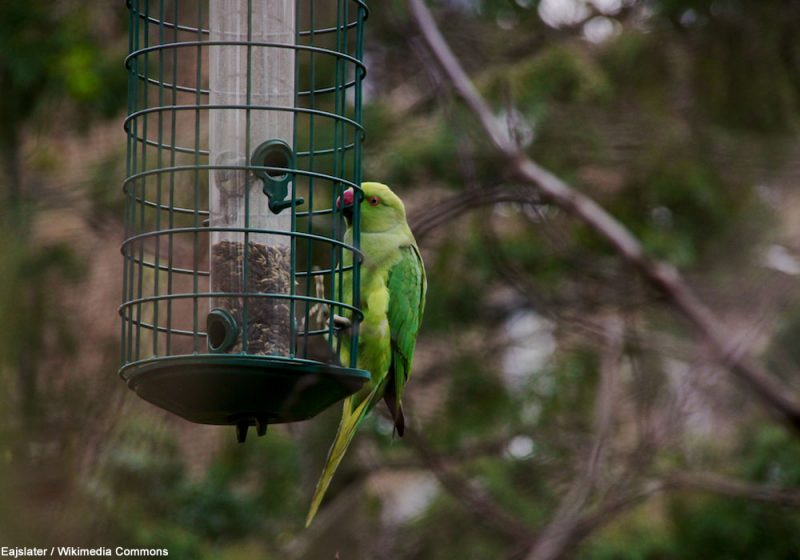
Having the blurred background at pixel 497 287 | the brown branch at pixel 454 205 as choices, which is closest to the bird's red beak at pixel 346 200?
the brown branch at pixel 454 205

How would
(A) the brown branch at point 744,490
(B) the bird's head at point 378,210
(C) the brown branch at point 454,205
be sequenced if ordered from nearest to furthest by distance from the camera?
(C) the brown branch at point 454,205, (B) the bird's head at point 378,210, (A) the brown branch at point 744,490

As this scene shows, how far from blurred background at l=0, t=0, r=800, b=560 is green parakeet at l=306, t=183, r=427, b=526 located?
3237 millimetres

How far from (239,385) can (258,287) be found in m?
0.66

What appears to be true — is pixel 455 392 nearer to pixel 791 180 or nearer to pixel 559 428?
pixel 559 428

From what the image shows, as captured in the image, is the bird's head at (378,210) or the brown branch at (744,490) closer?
the bird's head at (378,210)

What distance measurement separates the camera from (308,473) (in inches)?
449

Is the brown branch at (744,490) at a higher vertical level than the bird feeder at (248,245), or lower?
lower

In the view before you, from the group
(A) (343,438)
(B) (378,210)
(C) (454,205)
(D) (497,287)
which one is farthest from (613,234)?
(D) (497,287)

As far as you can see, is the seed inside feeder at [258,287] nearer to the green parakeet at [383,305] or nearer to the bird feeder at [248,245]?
the bird feeder at [248,245]

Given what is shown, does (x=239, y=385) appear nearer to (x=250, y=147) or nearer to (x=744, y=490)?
(x=250, y=147)

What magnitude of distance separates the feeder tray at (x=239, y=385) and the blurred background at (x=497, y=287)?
179 inches

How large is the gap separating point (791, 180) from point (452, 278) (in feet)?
10.3

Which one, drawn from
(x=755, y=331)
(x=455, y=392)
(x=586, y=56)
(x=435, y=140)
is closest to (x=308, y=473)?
(x=455, y=392)

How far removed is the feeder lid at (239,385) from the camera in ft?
15.8
